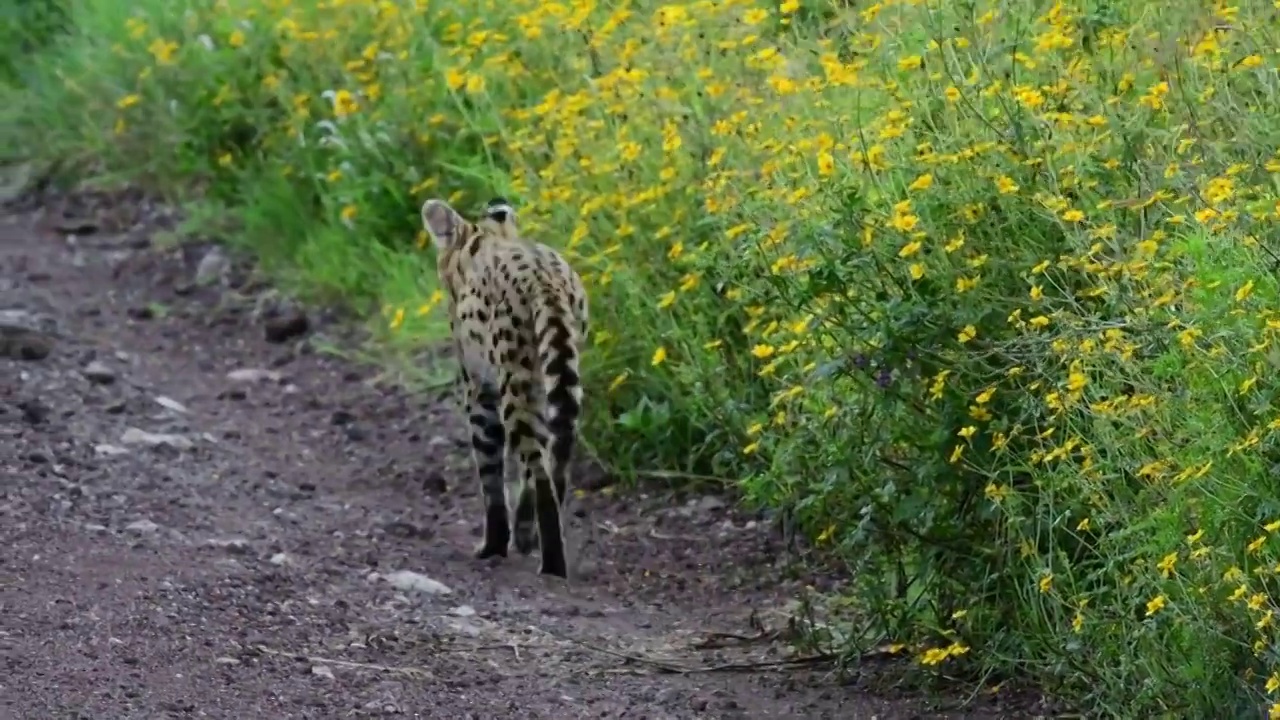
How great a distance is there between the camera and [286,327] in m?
9.72

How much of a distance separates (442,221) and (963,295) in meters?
2.62

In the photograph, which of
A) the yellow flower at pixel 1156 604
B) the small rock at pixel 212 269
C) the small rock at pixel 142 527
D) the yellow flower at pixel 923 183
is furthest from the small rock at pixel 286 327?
the yellow flower at pixel 1156 604

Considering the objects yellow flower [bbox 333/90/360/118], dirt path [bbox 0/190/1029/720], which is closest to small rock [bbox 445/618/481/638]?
dirt path [bbox 0/190/1029/720]

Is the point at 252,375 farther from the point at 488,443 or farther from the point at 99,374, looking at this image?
the point at 488,443

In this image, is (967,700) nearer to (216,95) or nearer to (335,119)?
(335,119)

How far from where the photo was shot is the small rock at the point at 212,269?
10445 mm

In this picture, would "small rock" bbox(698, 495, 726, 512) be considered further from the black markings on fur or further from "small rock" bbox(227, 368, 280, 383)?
"small rock" bbox(227, 368, 280, 383)

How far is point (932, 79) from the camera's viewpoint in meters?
5.90

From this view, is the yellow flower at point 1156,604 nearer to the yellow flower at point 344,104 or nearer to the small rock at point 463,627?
the small rock at point 463,627

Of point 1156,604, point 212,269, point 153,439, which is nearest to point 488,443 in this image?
point 153,439

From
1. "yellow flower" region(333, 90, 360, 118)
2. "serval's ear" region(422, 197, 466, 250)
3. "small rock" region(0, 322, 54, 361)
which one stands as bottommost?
"small rock" region(0, 322, 54, 361)

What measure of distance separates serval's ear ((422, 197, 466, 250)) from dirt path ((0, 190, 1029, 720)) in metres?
0.91

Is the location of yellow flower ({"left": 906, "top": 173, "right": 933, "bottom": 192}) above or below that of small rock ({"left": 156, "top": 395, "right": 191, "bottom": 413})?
above

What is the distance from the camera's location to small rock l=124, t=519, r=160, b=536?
22.6ft
